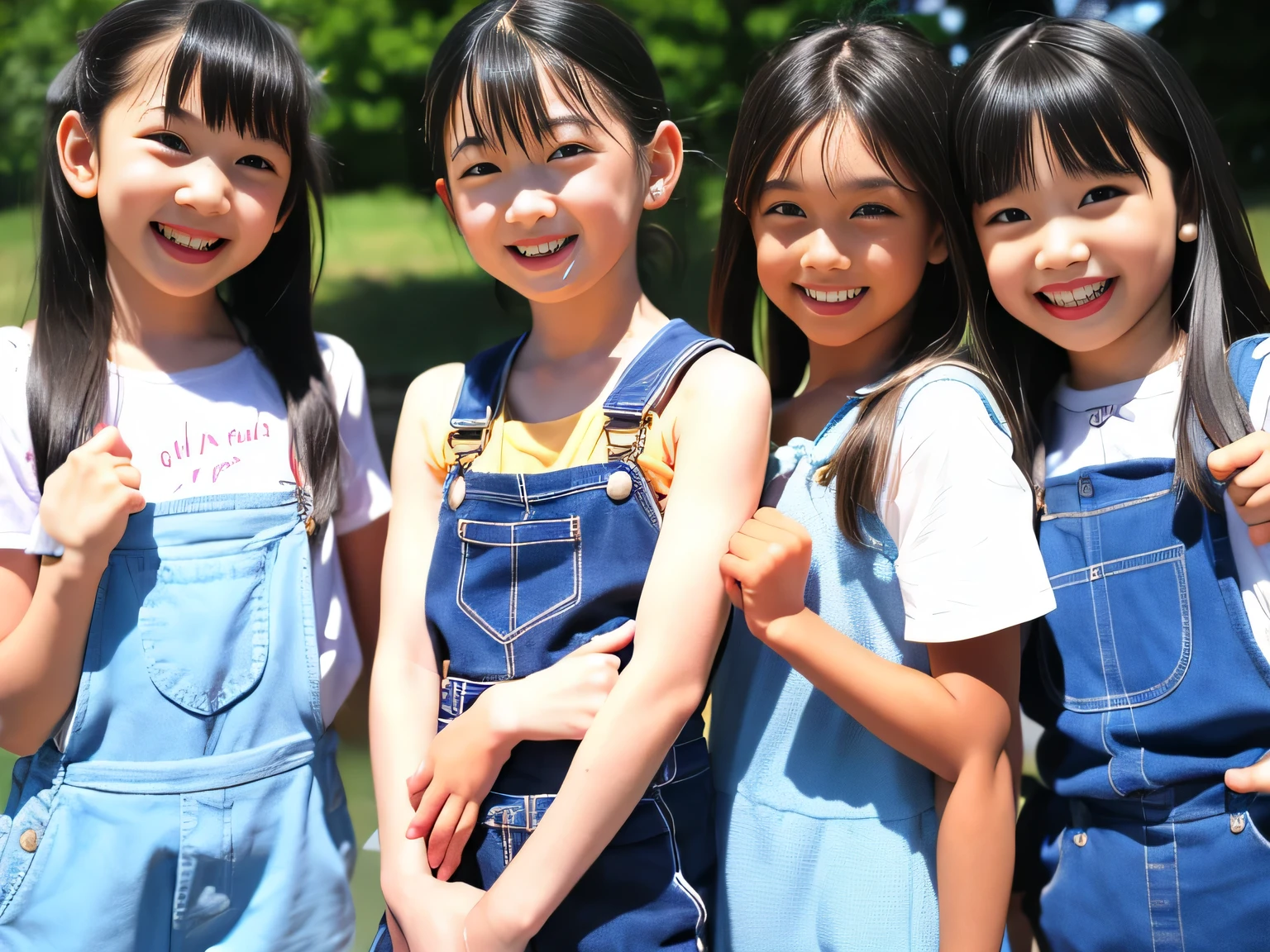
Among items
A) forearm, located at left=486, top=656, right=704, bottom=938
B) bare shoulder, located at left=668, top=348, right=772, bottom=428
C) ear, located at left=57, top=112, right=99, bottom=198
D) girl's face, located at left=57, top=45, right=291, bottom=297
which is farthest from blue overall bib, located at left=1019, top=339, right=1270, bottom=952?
ear, located at left=57, top=112, right=99, bottom=198

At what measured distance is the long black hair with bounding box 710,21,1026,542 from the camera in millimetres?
1446

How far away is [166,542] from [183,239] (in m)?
0.42

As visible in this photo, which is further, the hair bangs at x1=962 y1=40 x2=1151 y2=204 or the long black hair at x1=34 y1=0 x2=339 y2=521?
the long black hair at x1=34 y1=0 x2=339 y2=521

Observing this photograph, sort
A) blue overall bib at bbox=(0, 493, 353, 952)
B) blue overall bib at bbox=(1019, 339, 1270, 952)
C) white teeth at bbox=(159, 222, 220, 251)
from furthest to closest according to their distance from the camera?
white teeth at bbox=(159, 222, 220, 251), blue overall bib at bbox=(0, 493, 353, 952), blue overall bib at bbox=(1019, 339, 1270, 952)

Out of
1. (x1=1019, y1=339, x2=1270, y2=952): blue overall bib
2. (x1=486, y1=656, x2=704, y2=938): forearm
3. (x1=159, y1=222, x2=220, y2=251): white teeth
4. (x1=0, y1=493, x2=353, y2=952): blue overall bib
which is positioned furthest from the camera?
(x1=159, y1=222, x2=220, y2=251): white teeth

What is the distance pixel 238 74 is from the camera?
160 cm

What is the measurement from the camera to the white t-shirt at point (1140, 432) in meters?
1.42

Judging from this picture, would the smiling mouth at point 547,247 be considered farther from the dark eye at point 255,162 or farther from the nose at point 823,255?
the dark eye at point 255,162

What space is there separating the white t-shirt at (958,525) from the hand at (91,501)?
38.0 inches

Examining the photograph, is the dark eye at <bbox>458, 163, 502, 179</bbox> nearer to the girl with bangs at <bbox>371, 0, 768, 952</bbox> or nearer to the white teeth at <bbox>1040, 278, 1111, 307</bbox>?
the girl with bangs at <bbox>371, 0, 768, 952</bbox>

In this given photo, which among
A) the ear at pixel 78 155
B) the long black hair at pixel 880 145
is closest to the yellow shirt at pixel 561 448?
the long black hair at pixel 880 145

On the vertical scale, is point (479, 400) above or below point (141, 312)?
below

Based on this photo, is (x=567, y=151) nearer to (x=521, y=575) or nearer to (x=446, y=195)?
(x=446, y=195)

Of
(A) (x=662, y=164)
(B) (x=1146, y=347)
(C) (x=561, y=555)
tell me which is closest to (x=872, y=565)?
(C) (x=561, y=555)
